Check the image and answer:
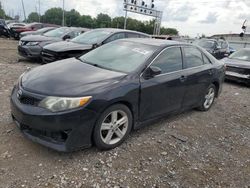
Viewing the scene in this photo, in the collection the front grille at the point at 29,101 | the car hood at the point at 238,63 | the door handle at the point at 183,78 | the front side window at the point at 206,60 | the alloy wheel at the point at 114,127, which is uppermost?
the front side window at the point at 206,60

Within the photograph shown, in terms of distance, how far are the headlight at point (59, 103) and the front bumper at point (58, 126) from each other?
0.19 ft

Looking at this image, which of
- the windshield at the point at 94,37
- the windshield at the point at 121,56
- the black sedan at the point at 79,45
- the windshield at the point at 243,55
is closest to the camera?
the windshield at the point at 121,56

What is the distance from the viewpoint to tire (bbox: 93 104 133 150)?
3125mm

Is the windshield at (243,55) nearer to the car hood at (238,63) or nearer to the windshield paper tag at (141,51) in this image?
the car hood at (238,63)

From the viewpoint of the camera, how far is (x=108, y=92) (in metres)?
3.08

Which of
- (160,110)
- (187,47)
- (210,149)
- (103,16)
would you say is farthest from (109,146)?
(103,16)

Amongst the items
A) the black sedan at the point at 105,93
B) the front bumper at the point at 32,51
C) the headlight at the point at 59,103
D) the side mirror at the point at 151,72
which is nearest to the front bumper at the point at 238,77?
the black sedan at the point at 105,93

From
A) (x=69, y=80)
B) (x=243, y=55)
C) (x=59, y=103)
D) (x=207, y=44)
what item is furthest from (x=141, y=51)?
(x=207, y=44)

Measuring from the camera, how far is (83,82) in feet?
10.2

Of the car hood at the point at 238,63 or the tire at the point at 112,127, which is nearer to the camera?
the tire at the point at 112,127

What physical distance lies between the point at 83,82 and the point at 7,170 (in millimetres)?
1367

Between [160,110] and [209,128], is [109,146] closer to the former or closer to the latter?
[160,110]

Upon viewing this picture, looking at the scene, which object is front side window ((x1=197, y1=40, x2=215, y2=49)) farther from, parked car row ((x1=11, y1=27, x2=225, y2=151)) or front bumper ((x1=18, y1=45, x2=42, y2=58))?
front bumper ((x1=18, y1=45, x2=42, y2=58))

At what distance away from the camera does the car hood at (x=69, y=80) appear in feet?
9.70
